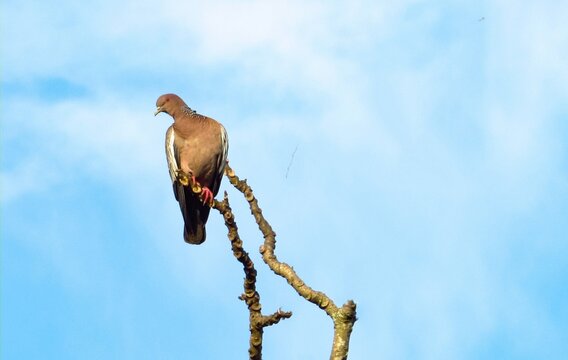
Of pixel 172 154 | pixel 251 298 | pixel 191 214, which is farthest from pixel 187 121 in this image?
pixel 251 298

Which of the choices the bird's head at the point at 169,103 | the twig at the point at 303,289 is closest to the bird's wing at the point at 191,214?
the bird's head at the point at 169,103

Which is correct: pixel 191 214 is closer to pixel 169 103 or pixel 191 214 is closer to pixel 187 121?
pixel 187 121

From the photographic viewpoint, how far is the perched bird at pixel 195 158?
9625 mm

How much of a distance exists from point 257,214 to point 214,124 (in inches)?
160

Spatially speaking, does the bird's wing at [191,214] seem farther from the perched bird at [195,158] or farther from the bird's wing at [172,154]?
the bird's wing at [172,154]

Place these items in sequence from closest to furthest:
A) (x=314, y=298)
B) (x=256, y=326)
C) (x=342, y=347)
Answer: (x=342, y=347) → (x=314, y=298) → (x=256, y=326)

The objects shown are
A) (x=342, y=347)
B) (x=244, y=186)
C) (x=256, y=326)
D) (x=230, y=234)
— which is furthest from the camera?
(x=244, y=186)

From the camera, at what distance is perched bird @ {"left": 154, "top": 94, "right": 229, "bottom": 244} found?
9625 millimetres

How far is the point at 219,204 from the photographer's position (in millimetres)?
5848

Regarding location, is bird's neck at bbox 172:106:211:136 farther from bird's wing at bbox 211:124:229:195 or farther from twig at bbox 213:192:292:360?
twig at bbox 213:192:292:360

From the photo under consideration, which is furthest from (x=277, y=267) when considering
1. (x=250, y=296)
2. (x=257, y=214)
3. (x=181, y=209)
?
(x=181, y=209)

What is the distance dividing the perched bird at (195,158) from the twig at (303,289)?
337cm

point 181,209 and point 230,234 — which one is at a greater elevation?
point 181,209

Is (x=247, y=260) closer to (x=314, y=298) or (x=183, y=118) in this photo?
(x=314, y=298)
